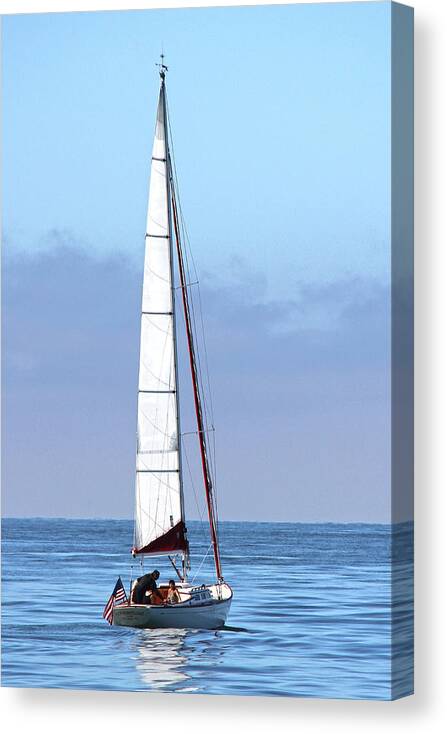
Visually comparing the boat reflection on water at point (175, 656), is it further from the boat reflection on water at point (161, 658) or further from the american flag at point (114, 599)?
the american flag at point (114, 599)

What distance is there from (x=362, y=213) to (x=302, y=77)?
1.18 metres

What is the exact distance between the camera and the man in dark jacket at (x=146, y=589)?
46.9ft

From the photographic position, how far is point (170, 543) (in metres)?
14.6

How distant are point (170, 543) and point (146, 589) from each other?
44 cm

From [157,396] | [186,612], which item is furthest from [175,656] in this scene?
[157,396]

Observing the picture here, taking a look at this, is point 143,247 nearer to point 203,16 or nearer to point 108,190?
point 108,190

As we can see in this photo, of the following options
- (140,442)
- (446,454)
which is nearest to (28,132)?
(140,442)

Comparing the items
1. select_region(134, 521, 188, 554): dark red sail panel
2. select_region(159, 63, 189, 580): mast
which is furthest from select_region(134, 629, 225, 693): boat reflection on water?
select_region(134, 521, 188, 554): dark red sail panel

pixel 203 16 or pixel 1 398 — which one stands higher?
pixel 203 16

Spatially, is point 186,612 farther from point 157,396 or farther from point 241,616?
point 157,396

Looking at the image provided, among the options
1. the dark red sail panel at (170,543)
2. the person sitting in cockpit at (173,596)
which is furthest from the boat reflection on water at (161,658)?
the dark red sail panel at (170,543)

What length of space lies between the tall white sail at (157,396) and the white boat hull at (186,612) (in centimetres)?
45

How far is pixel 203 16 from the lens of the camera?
45.7ft

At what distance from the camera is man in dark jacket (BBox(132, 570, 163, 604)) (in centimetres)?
1428
